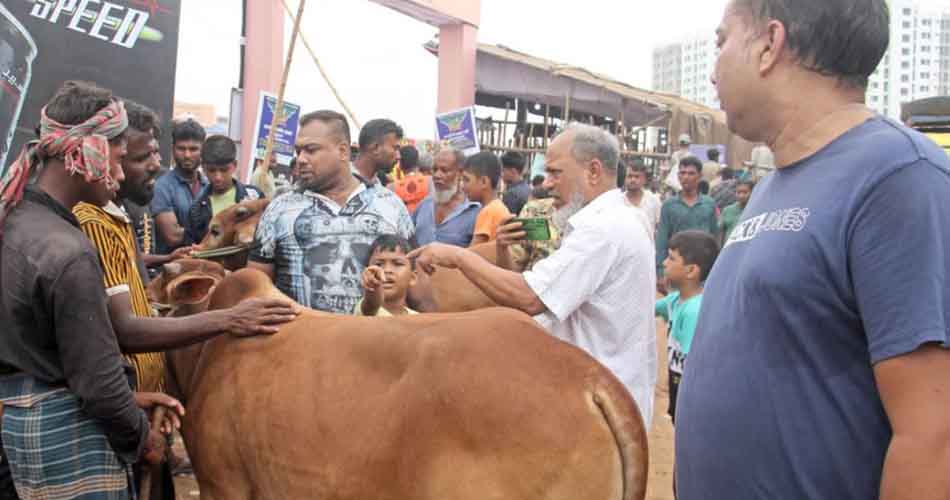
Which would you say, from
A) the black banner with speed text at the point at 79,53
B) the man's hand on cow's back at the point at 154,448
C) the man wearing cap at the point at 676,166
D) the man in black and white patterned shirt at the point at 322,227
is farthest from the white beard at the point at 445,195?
the man wearing cap at the point at 676,166

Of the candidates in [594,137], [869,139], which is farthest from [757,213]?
[594,137]

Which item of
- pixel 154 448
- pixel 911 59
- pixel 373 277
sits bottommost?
pixel 154 448

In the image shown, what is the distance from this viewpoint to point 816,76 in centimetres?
165

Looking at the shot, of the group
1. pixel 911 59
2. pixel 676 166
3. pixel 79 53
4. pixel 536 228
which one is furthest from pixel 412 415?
pixel 911 59

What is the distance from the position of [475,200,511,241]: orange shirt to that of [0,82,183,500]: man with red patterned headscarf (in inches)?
147

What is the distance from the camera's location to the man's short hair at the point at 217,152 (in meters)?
6.06

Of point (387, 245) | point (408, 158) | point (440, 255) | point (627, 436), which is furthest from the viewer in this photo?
point (408, 158)

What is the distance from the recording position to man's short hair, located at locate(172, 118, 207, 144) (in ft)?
20.5

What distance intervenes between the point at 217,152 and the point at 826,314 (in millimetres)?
5197

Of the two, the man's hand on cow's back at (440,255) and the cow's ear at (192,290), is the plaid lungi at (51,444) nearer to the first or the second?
the cow's ear at (192,290)

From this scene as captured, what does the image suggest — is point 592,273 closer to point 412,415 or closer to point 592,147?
point 592,147

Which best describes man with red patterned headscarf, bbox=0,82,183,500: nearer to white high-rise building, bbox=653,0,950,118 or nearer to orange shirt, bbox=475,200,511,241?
orange shirt, bbox=475,200,511,241

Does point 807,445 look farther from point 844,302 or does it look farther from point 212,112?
point 212,112

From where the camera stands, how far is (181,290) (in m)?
3.44
